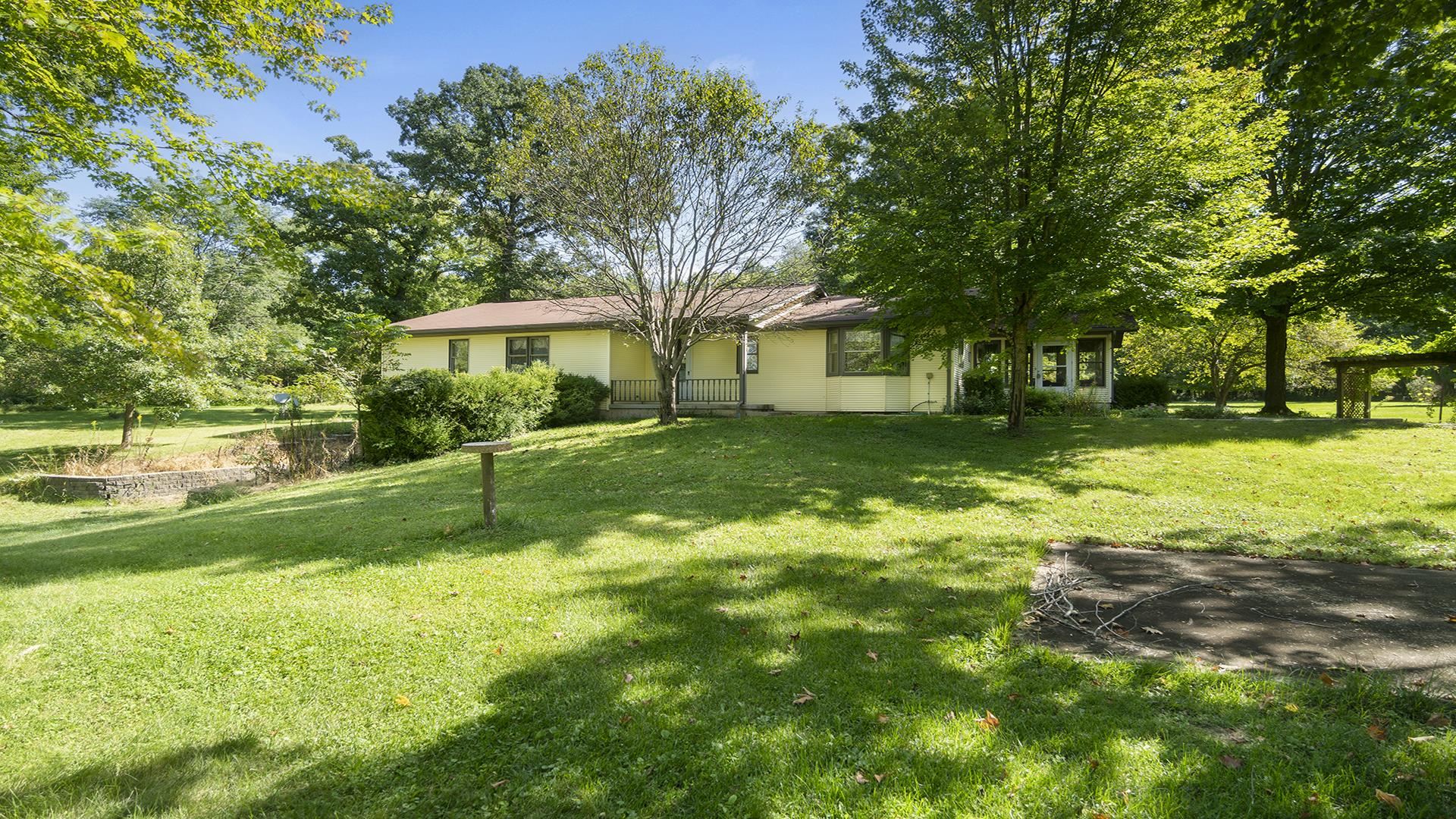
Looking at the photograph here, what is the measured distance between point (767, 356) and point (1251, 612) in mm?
16232

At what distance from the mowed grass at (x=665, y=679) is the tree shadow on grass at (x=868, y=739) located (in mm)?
14

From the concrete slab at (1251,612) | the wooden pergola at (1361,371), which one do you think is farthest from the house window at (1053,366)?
Answer: the concrete slab at (1251,612)

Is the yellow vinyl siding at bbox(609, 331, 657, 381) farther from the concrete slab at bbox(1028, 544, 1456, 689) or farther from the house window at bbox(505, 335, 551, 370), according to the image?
the concrete slab at bbox(1028, 544, 1456, 689)

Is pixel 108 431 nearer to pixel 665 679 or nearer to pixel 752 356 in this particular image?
pixel 752 356

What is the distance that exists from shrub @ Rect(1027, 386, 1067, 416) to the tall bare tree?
28.9 ft

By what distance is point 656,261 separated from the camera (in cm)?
1546

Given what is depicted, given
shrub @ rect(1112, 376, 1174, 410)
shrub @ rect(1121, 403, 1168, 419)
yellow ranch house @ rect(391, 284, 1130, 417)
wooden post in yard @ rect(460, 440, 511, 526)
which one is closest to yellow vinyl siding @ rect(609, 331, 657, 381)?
yellow ranch house @ rect(391, 284, 1130, 417)

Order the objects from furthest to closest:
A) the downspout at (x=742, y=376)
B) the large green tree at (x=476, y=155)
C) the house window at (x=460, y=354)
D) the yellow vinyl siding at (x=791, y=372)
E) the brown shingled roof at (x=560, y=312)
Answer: the large green tree at (x=476, y=155) → the house window at (x=460, y=354) → the yellow vinyl siding at (x=791, y=372) → the downspout at (x=742, y=376) → the brown shingled roof at (x=560, y=312)

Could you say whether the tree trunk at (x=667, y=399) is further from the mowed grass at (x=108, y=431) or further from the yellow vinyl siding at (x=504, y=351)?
the mowed grass at (x=108, y=431)

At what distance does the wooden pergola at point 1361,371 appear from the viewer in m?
14.7

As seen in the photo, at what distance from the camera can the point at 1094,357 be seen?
22.6 metres

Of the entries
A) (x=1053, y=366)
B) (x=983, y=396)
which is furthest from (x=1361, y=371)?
(x=983, y=396)

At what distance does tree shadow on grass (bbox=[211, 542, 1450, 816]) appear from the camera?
2.50m

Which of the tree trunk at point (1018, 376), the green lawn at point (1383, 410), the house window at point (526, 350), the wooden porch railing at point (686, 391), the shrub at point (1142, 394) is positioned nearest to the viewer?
the tree trunk at point (1018, 376)
